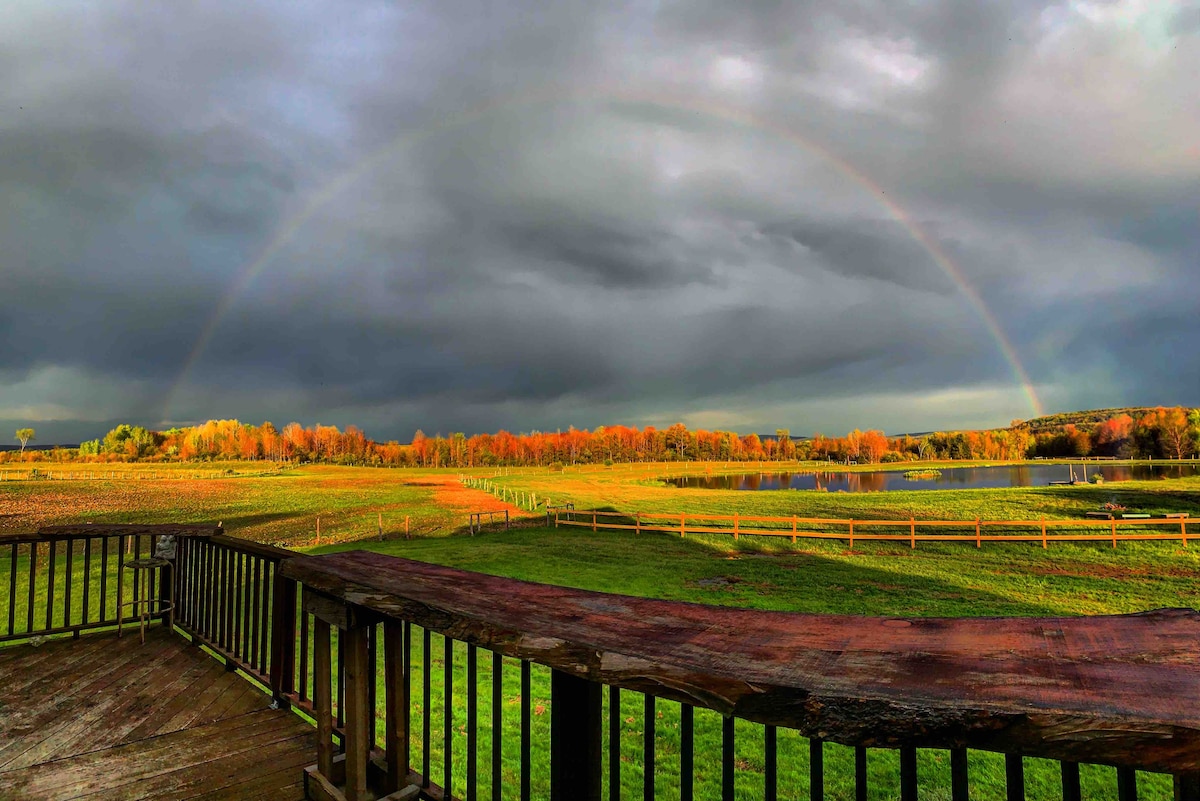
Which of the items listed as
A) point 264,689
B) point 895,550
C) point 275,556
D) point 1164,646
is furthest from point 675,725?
point 895,550

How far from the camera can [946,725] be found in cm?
105

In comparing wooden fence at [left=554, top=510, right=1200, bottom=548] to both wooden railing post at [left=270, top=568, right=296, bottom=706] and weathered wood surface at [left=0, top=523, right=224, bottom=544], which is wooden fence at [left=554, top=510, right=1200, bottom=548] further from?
wooden railing post at [left=270, top=568, right=296, bottom=706]

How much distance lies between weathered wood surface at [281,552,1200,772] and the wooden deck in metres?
2.39

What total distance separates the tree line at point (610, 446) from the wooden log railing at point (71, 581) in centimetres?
11468

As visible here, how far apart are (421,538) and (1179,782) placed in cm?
2382

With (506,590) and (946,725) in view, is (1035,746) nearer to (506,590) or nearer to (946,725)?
(946,725)

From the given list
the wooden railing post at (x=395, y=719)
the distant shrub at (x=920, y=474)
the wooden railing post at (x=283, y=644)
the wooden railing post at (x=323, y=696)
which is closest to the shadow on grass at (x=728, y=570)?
the wooden railing post at (x=283, y=644)

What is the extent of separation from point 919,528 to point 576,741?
3021 cm

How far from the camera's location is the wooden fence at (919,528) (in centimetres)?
2116

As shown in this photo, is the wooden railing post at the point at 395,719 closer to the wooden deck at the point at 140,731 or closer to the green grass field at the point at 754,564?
the wooden deck at the point at 140,731

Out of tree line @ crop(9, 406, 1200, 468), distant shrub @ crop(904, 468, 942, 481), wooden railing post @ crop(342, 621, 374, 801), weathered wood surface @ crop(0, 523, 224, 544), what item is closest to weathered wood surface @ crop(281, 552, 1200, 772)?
wooden railing post @ crop(342, 621, 374, 801)

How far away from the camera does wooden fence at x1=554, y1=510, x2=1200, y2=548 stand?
21.2 m

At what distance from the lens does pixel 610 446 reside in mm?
145750

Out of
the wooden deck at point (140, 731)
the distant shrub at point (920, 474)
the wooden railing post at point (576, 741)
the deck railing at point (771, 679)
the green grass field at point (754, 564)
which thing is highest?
the deck railing at point (771, 679)
